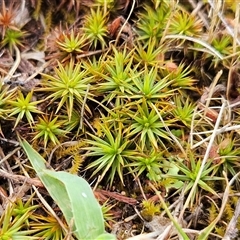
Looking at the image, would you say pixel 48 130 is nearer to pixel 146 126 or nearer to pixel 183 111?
pixel 146 126

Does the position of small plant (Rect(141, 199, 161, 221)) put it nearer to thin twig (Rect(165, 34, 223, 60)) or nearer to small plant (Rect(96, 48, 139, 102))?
small plant (Rect(96, 48, 139, 102))

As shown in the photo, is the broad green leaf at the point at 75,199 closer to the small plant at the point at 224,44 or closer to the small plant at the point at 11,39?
the small plant at the point at 11,39

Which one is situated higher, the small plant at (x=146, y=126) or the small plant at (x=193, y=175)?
the small plant at (x=146, y=126)

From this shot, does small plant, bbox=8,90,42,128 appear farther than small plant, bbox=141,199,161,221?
Yes

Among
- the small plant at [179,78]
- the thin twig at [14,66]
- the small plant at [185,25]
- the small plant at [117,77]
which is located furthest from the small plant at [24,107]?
the small plant at [185,25]

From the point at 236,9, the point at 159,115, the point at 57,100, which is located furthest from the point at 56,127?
the point at 236,9

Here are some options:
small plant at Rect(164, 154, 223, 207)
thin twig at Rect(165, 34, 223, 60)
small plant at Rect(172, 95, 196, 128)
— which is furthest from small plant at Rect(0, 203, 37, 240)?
thin twig at Rect(165, 34, 223, 60)

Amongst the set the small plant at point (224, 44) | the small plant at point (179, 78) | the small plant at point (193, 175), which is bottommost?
the small plant at point (193, 175)

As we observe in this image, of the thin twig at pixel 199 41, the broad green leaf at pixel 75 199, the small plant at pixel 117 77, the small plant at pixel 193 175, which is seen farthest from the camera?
the thin twig at pixel 199 41
